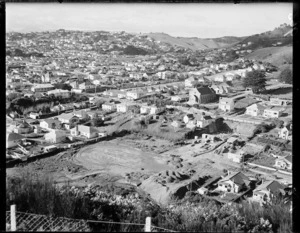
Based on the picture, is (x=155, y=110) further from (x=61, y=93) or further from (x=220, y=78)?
(x=61, y=93)

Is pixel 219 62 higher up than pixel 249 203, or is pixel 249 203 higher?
pixel 219 62

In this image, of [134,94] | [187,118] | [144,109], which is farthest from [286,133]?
[134,94]

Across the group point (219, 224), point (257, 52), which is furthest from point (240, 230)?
point (257, 52)

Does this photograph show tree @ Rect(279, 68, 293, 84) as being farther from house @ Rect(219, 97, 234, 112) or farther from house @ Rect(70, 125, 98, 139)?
house @ Rect(70, 125, 98, 139)

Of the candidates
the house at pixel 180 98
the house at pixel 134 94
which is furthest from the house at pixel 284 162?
the house at pixel 134 94

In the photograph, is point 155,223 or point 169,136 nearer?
point 155,223

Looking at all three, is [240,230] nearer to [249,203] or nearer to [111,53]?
[249,203]

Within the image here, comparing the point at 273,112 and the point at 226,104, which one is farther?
the point at 226,104
